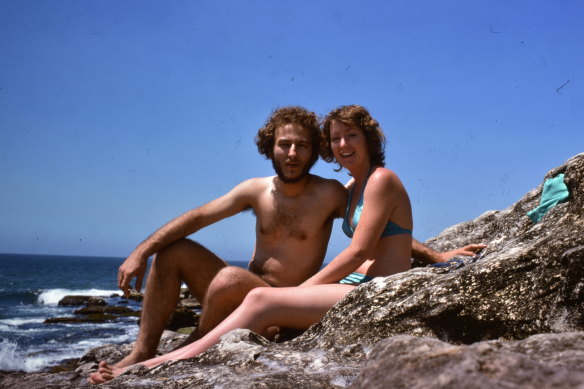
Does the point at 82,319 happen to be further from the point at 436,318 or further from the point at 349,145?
the point at 436,318

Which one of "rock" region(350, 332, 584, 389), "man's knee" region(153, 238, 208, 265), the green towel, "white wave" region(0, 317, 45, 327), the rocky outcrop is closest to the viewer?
"rock" region(350, 332, 584, 389)

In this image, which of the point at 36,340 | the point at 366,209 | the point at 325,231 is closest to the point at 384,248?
the point at 366,209

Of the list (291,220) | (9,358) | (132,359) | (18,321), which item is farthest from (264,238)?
(18,321)

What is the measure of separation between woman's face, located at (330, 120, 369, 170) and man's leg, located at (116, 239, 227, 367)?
5.18 feet

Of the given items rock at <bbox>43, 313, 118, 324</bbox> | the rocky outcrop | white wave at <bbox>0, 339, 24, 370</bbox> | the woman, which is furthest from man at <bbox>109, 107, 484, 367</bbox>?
rock at <bbox>43, 313, 118, 324</bbox>

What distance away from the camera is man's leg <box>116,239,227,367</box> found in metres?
4.81

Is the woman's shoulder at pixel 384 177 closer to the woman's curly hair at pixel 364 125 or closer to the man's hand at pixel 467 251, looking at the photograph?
the woman's curly hair at pixel 364 125

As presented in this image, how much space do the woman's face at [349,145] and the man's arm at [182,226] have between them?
3.42 ft

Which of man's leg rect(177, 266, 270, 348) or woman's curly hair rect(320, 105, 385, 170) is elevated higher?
woman's curly hair rect(320, 105, 385, 170)

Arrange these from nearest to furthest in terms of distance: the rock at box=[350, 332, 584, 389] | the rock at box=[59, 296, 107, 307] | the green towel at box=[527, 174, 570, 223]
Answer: the rock at box=[350, 332, 584, 389]
the green towel at box=[527, 174, 570, 223]
the rock at box=[59, 296, 107, 307]

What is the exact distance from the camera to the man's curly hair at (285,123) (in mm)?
5445

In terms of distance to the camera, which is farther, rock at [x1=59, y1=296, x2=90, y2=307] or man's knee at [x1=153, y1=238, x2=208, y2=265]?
rock at [x1=59, y1=296, x2=90, y2=307]

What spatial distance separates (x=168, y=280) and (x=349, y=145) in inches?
85.0

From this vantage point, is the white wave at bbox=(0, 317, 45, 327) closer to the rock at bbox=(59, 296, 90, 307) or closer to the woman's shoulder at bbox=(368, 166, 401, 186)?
the rock at bbox=(59, 296, 90, 307)
